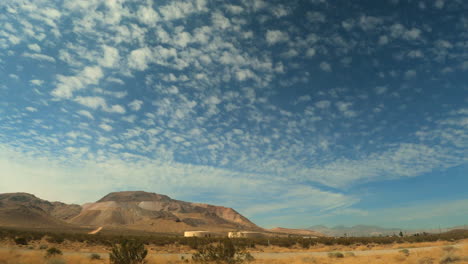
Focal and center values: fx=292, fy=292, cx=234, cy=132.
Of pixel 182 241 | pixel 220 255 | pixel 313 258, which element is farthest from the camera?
pixel 182 241

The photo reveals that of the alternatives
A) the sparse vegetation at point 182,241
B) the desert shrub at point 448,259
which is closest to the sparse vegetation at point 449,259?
the desert shrub at point 448,259

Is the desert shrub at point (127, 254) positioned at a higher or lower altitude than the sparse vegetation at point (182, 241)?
higher

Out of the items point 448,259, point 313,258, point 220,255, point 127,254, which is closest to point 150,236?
point 313,258

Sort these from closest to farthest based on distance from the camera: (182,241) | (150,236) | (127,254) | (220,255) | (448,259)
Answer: (127,254) → (220,255) → (448,259) → (182,241) → (150,236)

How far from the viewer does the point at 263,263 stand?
22.8 meters

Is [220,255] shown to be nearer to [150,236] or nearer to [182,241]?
[182,241]

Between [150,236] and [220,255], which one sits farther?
[150,236]

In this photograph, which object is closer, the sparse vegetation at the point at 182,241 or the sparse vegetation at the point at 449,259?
the sparse vegetation at the point at 449,259

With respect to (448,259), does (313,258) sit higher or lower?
lower

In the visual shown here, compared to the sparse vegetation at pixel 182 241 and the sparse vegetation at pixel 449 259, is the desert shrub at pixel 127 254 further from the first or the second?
the sparse vegetation at pixel 182 241

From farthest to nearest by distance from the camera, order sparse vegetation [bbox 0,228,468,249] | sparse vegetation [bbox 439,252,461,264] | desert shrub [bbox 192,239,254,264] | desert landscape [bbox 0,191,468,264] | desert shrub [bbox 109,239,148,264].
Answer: sparse vegetation [bbox 0,228,468,249]
desert landscape [bbox 0,191,468,264]
sparse vegetation [bbox 439,252,461,264]
desert shrub [bbox 192,239,254,264]
desert shrub [bbox 109,239,148,264]

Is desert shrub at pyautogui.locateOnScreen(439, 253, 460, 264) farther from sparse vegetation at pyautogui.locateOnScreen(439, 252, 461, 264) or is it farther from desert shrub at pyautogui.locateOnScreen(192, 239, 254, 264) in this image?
desert shrub at pyautogui.locateOnScreen(192, 239, 254, 264)

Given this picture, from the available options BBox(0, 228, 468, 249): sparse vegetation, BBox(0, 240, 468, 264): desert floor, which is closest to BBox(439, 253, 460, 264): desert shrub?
BBox(0, 240, 468, 264): desert floor

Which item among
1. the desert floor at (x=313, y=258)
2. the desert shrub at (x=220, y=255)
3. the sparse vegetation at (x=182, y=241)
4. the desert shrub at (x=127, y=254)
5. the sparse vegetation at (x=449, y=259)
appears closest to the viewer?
the desert shrub at (x=127, y=254)
